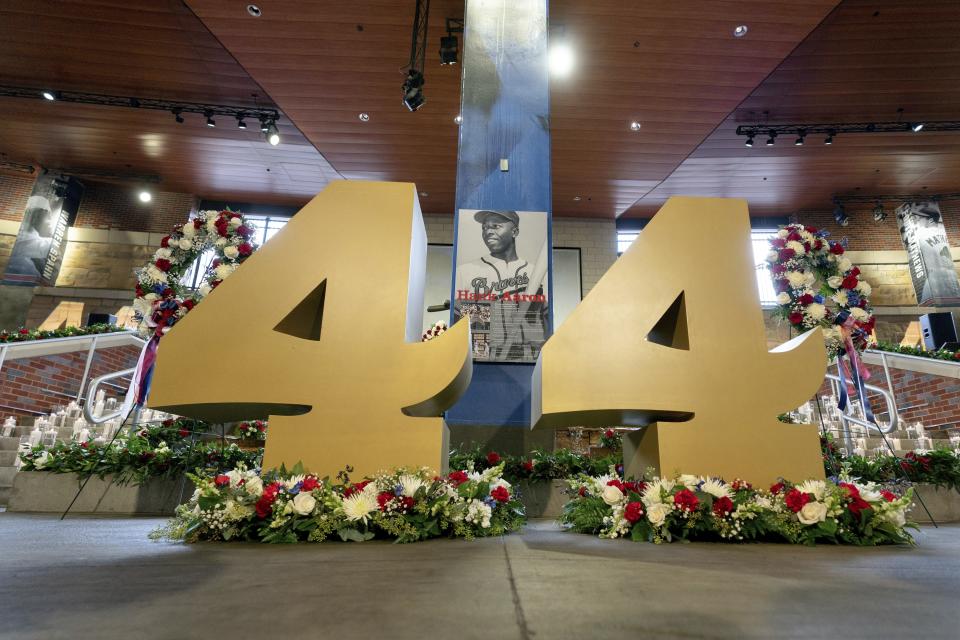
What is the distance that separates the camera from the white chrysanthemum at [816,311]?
10.8ft

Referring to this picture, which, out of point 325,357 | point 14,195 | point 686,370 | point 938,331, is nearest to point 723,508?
point 686,370

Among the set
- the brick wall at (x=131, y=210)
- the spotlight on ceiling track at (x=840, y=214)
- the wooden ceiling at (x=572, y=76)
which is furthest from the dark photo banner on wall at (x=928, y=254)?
the brick wall at (x=131, y=210)

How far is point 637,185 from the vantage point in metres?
9.68

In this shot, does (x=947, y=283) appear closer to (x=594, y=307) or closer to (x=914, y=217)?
(x=914, y=217)

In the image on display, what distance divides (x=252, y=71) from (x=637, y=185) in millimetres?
6811

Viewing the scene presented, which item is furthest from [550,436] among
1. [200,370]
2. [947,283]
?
[947,283]

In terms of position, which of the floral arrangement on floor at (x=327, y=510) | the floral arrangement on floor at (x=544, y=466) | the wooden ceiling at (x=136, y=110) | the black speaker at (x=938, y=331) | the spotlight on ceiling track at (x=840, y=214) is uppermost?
the wooden ceiling at (x=136, y=110)

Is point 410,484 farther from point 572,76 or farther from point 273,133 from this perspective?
point 273,133

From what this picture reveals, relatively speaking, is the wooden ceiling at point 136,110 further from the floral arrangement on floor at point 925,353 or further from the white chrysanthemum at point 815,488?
the floral arrangement on floor at point 925,353

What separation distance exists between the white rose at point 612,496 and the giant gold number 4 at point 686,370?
0.72 ft

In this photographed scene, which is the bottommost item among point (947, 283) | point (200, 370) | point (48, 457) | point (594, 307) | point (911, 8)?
point (48, 457)

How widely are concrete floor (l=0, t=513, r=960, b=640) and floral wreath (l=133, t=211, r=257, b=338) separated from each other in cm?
207

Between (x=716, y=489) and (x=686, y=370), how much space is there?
505 millimetres

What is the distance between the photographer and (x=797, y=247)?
3.42 metres
